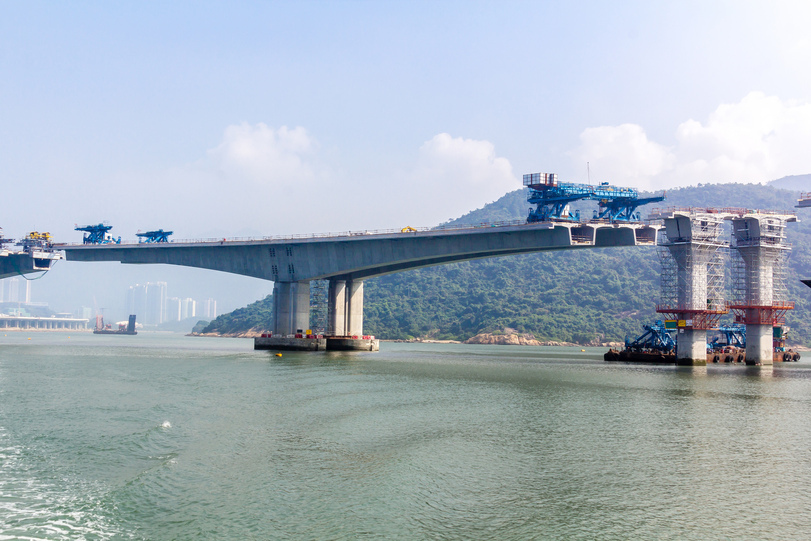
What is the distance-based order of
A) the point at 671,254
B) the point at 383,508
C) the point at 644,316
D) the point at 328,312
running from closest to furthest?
the point at 383,508, the point at 671,254, the point at 328,312, the point at 644,316

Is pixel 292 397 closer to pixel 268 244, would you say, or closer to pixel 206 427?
pixel 206 427

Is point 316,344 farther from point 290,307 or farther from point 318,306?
point 318,306

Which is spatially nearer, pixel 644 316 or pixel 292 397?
pixel 292 397

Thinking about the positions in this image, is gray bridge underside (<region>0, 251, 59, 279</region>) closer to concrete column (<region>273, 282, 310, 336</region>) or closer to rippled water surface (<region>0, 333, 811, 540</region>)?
concrete column (<region>273, 282, 310, 336</region>)

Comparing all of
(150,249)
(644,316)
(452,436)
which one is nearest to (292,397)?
(452,436)

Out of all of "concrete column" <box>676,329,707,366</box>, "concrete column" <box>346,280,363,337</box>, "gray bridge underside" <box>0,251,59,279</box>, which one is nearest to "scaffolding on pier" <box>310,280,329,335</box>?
"concrete column" <box>346,280,363,337</box>

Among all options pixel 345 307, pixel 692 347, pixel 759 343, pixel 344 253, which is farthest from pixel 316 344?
pixel 759 343
